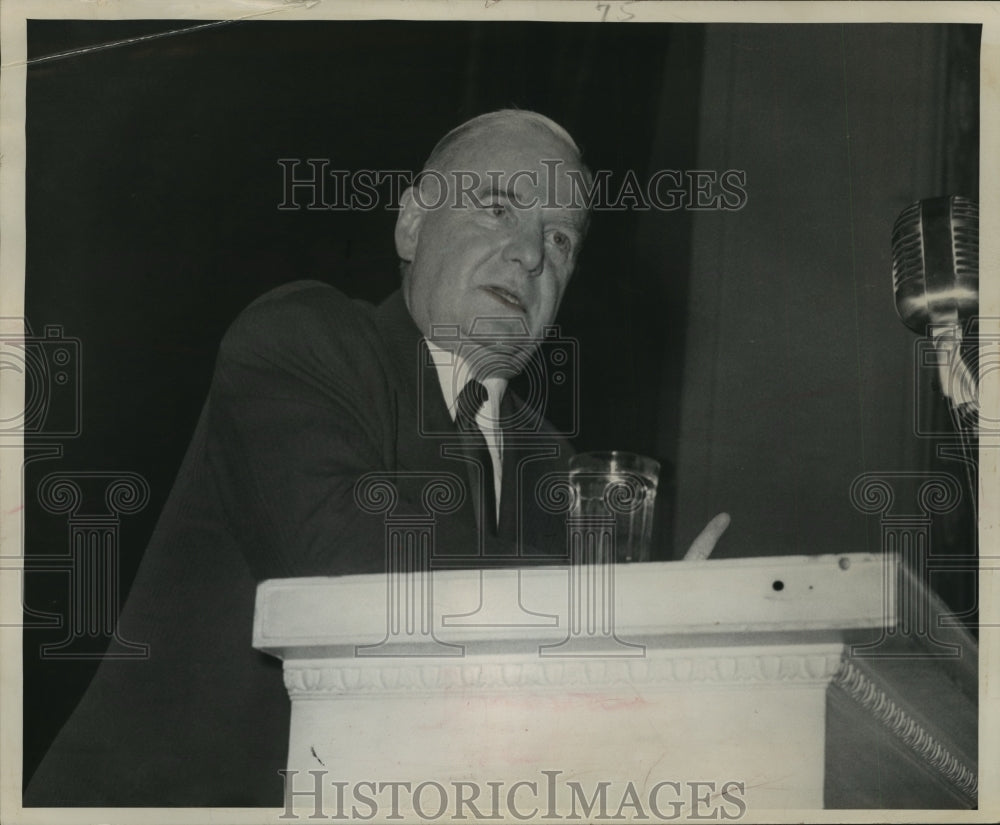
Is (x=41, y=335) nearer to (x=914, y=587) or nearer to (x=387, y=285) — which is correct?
(x=387, y=285)

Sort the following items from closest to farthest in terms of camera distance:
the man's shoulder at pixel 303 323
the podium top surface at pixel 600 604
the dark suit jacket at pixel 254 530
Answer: the podium top surface at pixel 600 604, the dark suit jacket at pixel 254 530, the man's shoulder at pixel 303 323

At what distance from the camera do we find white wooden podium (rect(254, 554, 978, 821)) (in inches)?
80.1

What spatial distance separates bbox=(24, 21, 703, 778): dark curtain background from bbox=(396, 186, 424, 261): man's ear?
0.06ft

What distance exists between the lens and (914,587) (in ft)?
7.34

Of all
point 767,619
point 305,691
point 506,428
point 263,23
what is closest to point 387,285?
point 506,428

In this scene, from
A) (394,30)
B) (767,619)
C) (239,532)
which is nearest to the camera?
(767,619)

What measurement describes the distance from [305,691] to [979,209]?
118cm

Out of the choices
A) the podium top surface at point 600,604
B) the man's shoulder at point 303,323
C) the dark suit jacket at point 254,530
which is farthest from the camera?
the man's shoulder at point 303,323

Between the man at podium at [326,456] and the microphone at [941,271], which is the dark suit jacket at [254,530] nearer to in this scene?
the man at podium at [326,456]

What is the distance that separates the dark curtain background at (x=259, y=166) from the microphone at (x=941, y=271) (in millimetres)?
317

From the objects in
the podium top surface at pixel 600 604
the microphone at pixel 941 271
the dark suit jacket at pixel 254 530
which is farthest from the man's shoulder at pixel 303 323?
the microphone at pixel 941 271

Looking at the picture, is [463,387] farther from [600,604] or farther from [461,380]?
[600,604]

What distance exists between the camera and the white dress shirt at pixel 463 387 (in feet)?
7.82

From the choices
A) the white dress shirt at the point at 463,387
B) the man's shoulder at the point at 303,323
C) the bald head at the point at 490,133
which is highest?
the bald head at the point at 490,133
